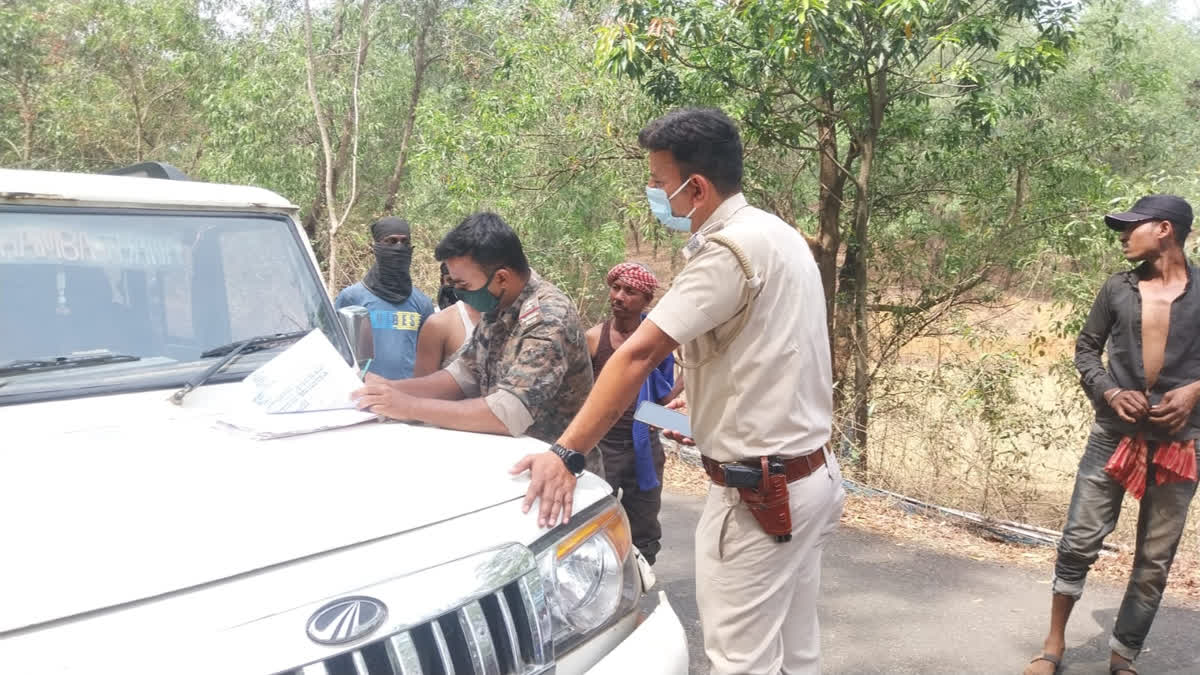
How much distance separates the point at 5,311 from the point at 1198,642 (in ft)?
15.7

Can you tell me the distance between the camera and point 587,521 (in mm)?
2238

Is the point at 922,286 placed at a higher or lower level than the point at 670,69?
lower

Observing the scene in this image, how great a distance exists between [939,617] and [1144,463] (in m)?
1.32

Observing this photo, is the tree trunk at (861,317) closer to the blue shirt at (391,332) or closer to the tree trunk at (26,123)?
the blue shirt at (391,332)

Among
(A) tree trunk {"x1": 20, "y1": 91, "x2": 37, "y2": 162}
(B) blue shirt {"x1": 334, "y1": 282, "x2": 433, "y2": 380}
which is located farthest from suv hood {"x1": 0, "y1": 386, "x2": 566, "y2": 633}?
(A) tree trunk {"x1": 20, "y1": 91, "x2": 37, "y2": 162}

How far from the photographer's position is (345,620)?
167 centimetres

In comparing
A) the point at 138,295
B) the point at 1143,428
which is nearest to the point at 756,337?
the point at 138,295

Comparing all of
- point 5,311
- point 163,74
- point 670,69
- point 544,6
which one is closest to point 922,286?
point 670,69

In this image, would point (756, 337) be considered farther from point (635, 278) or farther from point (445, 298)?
point (445, 298)

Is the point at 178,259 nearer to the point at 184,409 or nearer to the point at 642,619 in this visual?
the point at 184,409

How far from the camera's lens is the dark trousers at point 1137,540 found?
12.5 feet

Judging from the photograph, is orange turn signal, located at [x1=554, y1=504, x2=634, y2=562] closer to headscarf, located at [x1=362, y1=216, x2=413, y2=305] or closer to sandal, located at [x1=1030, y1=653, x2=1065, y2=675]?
sandal, located at [x1=1030, y1=653, x2=1065, y2=675]

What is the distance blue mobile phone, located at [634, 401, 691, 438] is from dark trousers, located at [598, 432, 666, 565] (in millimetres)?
1183

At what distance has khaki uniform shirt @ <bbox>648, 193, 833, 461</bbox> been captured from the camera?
7.79 feet
